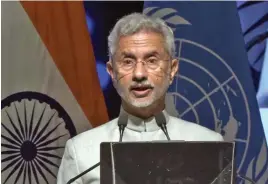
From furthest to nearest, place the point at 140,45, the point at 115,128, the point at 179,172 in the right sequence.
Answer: the point at 115,128 → the point at 140,45 → the point at 179,172

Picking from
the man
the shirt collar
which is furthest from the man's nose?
the shirt collar

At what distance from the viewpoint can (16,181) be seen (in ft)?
4.28

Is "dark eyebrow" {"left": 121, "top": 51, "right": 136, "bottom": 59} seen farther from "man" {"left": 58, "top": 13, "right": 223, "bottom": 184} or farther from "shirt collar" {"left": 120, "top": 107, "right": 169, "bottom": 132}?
"shirt collar" {"left": 120, "top": 107, "right": 169, "bottom": 132}

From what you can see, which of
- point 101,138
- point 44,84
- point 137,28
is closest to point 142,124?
point 101,138

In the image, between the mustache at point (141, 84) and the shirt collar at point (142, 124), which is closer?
the mustache at point (141, 84)

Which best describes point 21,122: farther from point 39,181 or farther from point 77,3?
point 77,3

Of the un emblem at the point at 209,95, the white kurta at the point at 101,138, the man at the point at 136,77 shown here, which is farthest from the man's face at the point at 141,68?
the un emblem at the point at 209,95

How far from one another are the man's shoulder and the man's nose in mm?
244

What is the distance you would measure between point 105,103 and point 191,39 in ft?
0.96

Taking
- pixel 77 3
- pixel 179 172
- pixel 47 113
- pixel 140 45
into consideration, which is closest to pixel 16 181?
pixel 47 113

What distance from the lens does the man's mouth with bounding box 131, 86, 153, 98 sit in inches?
35.2

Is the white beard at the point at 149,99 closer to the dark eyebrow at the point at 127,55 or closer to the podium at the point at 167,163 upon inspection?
the dark eyebrow at the point at 127,55

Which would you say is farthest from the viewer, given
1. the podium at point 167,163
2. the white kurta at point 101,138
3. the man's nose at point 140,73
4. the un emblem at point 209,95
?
the un emblem at point 209,95

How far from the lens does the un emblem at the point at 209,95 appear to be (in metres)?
1.30
